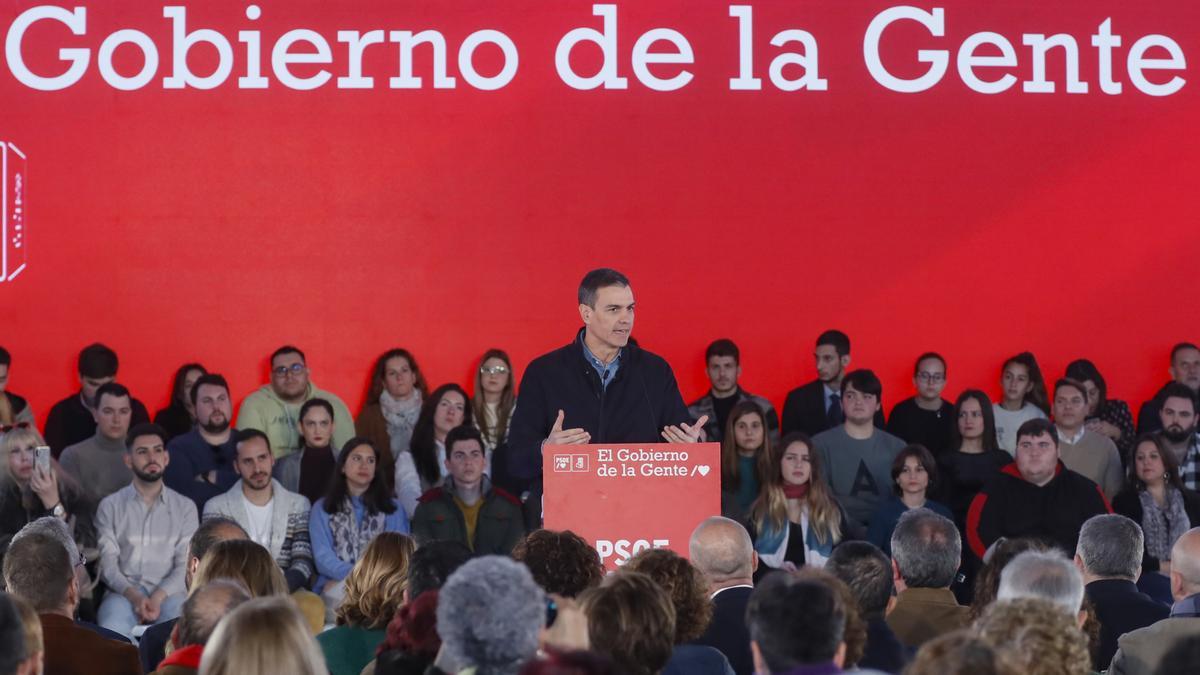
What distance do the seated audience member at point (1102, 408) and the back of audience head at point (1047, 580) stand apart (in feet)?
15.1

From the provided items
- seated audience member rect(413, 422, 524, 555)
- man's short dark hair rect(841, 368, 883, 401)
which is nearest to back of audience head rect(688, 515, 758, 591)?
seated audience member rect(413, 422, 524, 555)

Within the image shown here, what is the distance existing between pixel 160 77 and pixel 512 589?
624 centimetres

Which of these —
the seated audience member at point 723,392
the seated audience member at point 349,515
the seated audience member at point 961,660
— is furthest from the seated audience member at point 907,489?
the seated audience member at point 961,660

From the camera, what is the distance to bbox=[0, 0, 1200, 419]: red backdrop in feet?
27.8

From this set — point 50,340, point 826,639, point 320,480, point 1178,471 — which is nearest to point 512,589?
point 826,639

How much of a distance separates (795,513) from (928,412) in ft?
4.45

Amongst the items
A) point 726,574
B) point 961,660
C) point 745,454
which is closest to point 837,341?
point 745,454

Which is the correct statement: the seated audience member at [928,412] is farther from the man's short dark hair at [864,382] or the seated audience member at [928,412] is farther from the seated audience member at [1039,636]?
the seated audience member at [1039,636]

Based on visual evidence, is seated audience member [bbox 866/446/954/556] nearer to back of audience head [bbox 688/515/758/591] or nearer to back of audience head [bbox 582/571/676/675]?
back of audience head [bbox 688/515/758/591]

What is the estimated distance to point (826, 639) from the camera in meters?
3.02

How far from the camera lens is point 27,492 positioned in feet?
23.3

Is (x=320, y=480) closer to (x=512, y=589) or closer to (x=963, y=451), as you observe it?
(x=963, y=451)

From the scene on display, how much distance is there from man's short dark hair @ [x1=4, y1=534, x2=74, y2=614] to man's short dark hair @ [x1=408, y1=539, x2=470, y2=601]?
38.1 inches

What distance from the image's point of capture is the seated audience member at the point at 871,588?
161 inches
